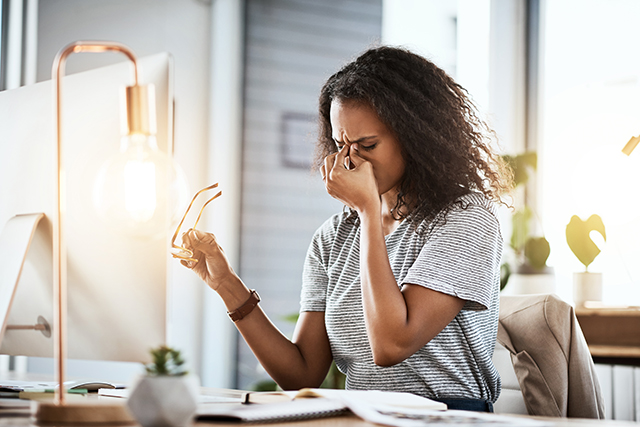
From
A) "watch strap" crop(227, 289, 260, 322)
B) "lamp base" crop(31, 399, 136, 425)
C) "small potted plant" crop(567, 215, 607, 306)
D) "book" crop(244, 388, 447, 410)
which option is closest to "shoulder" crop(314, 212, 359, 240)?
"watch strap" crop(227, 289, 260, 322)

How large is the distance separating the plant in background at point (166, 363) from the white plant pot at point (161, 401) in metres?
0.01

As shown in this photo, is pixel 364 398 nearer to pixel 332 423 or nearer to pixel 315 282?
pixel 332 423

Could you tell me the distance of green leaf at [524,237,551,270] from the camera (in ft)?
7.02

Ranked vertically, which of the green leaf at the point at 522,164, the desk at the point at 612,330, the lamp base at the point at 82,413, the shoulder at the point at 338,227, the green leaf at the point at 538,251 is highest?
the green leaf at the point at 522,164

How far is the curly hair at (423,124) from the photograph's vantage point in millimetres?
1248

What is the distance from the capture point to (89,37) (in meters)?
2.65

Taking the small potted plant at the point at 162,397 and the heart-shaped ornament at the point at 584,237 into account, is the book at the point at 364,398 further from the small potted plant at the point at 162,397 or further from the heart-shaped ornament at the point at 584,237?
the heart-shaped ornament at the point at 584,237

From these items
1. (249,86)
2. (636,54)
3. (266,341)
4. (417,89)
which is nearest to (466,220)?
(417,89)

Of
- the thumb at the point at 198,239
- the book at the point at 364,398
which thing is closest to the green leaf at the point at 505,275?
the thumb at the point at 198,239

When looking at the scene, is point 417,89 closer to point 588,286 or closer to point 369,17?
point 588,286

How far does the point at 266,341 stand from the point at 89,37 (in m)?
1.87

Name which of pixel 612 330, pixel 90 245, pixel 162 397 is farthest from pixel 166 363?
pixel 612 330

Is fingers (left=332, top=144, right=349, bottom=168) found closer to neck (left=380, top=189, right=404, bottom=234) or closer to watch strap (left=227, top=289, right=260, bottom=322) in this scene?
neck (left=380, top=189, right=404, bottom=234)

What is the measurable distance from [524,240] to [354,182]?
4.38 feet
